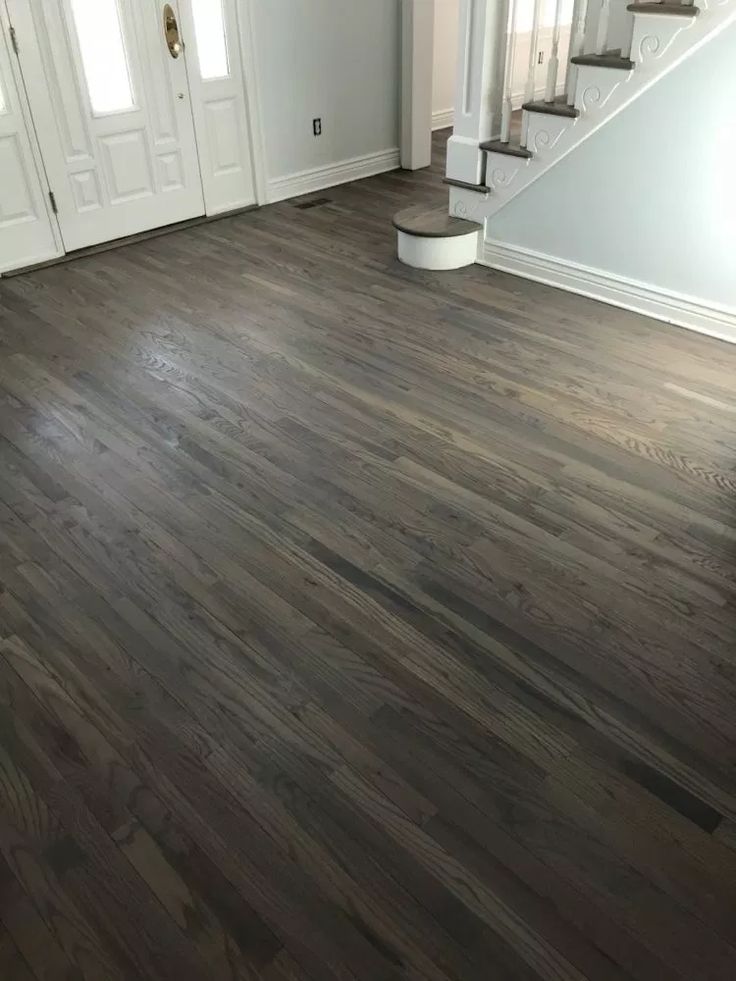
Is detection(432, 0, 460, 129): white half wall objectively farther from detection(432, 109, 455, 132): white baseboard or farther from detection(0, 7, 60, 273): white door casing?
detection(0, 7, 60, 273): white door casing

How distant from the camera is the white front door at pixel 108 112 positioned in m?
4.08

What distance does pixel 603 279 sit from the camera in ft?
12.7

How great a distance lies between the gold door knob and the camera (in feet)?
14.5

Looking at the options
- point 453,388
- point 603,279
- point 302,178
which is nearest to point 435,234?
point 603,279

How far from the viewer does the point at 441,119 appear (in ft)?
22.4

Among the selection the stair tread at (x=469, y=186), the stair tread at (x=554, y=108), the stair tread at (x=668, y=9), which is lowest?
the stair tread at (x=469, y=186)

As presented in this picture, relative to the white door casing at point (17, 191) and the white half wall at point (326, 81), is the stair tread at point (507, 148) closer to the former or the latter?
the white half wall at point (326, 81)

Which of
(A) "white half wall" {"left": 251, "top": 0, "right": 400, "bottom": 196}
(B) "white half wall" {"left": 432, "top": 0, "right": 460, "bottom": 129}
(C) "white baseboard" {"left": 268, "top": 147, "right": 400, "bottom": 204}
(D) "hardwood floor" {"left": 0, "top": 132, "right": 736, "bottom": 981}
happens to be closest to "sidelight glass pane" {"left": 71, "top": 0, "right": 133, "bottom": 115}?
(A) "white half wall" {"left": 251, "top": 0, "right": 400, "bottom": 196}

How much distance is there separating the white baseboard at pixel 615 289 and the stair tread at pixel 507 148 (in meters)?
0.46

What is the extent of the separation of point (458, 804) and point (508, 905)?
23 cm

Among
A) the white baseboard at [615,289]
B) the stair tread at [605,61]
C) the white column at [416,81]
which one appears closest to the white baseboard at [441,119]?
the white column at [416,81]

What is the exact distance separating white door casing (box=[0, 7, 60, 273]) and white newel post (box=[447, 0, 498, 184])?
2168 millimetres

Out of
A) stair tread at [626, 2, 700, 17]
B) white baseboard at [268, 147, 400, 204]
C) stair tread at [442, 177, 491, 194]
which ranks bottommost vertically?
white baseboard at [268, 147, 400, 204]

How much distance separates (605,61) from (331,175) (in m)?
2.62
